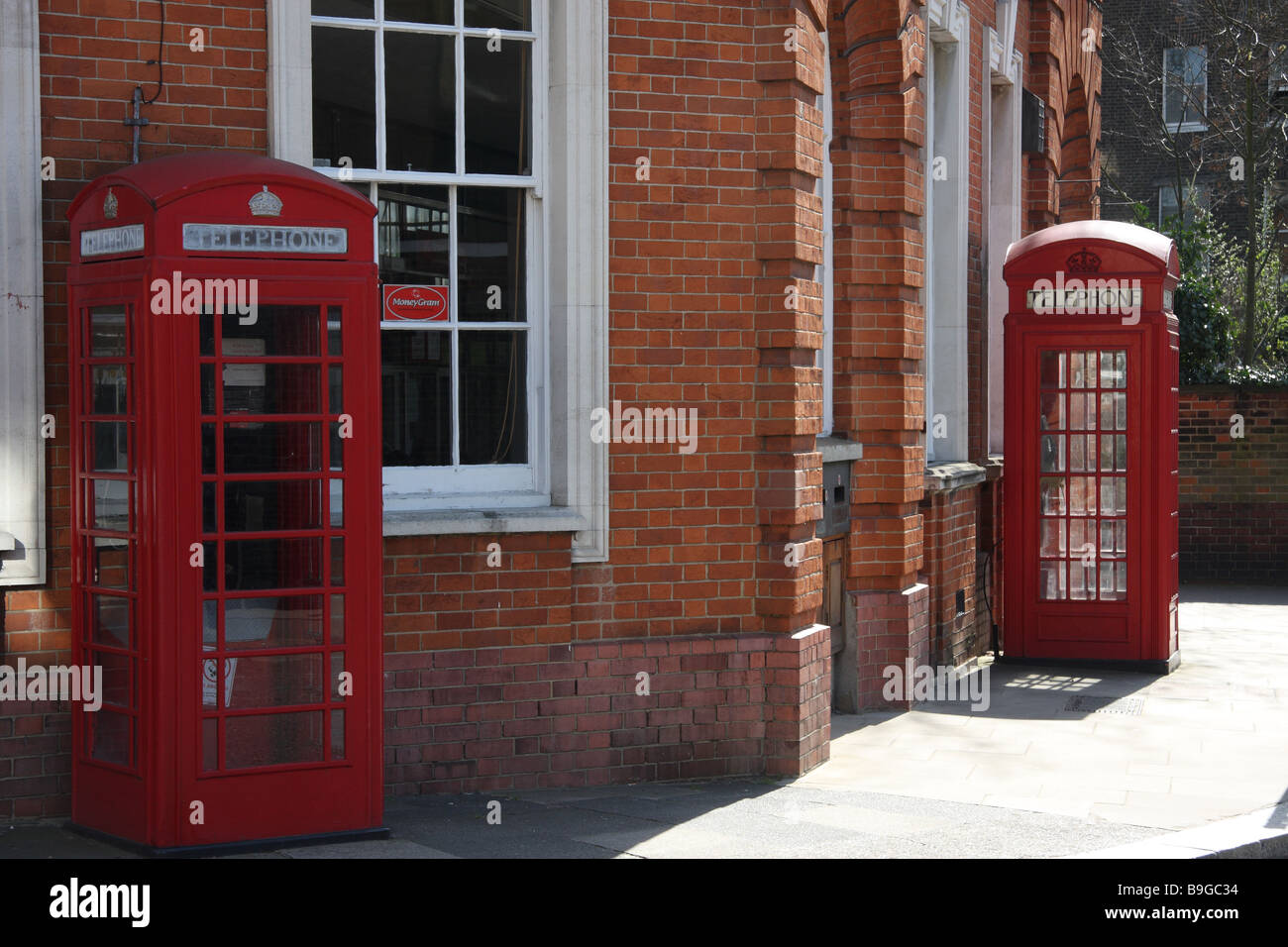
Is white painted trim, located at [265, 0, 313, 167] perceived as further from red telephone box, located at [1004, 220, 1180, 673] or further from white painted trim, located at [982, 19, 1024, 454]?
white painted trim, located at [982, 19, 1024, 454]

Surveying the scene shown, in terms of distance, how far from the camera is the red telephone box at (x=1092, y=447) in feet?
36.3

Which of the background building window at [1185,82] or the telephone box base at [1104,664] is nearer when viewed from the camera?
the telephone box base at [1104,664]

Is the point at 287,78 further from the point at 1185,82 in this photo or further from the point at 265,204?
the point at 1185,82

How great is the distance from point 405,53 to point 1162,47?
84.6ft

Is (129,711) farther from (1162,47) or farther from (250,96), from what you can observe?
(1162,47)

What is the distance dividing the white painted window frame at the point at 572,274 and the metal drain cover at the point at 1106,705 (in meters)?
4.30

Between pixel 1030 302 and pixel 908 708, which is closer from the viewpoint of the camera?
pixel 908 708

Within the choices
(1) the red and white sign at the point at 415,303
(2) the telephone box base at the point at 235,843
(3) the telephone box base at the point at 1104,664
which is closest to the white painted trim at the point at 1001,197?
(3) the telephone box base at the point at 1104,664

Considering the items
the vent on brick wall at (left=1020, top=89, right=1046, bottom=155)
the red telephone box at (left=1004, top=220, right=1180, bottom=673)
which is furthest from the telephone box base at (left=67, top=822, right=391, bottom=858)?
the vent on brick wall at (left=1020, top=89, right=1046, bottom=155)

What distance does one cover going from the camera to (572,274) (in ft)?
23.9

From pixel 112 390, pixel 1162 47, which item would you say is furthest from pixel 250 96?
pixel 1162 47

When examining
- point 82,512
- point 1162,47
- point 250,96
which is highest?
point 1162,47

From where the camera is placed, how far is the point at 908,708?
10.0 meters

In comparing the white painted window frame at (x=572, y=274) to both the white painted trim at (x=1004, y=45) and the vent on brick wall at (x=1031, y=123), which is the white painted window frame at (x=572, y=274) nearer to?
the white painted trim at (x=1004, y=45)
